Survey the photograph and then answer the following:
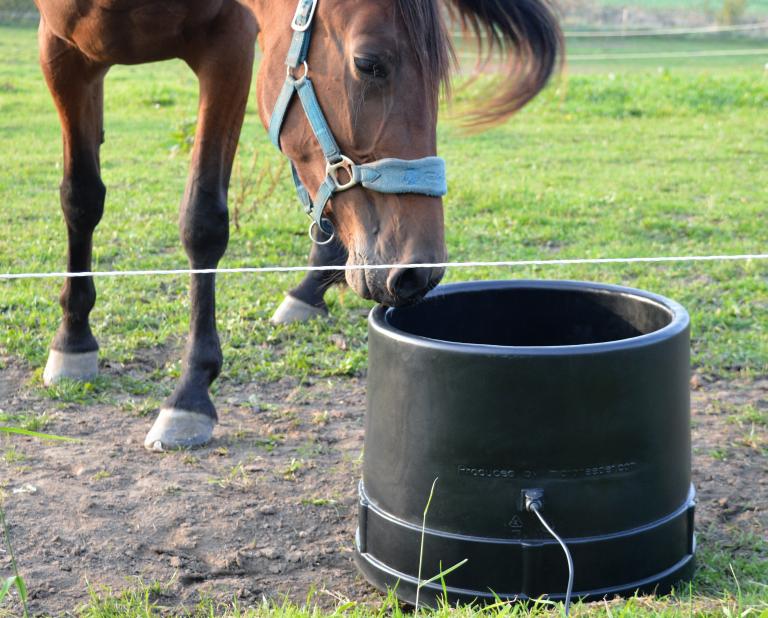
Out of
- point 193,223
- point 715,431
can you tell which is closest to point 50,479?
point 193,223

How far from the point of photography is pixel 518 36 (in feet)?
8.92

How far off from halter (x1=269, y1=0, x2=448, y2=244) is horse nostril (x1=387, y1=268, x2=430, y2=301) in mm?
206

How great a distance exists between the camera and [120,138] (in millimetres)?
9508

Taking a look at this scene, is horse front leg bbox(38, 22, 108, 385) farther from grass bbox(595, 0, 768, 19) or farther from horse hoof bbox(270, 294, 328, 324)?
grass bbox(595, 0, 768, 19)

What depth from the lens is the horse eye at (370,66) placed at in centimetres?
241

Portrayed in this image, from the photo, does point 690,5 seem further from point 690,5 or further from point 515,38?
point 515,38

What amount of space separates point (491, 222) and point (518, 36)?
3.60m

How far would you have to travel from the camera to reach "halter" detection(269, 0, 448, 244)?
7.94 feet

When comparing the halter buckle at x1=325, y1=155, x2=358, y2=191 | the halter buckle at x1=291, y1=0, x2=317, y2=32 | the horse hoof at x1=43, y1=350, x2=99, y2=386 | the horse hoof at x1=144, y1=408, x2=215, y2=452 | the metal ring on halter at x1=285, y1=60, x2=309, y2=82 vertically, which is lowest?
the horse hoof at x1=144, y1=408, x2=215, y2=452

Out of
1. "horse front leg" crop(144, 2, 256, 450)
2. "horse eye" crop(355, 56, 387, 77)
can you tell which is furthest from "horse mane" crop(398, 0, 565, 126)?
"horse front leg" crop(144, 2, 256, 450)

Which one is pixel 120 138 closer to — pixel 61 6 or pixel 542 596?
pixel 61 6

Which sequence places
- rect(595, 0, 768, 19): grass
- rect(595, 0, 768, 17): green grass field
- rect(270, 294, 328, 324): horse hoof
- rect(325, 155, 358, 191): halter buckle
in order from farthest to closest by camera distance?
rect(595, 0, 768, 17): green grass field < rect(595, 0, 768, 19): grass < rect(270, 294, 328, 324): horse hoof < rect(325, 155, 358, 191): halter buckle

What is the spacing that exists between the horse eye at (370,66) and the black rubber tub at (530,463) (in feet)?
2.09

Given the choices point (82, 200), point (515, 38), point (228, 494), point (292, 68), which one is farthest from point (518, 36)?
point (82, 200)
